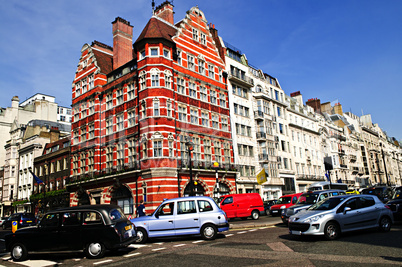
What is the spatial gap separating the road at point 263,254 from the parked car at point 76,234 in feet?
1.33

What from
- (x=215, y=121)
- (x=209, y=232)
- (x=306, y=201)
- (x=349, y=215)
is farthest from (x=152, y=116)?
(x=349, y=215)

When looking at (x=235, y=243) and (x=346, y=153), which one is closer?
(x=235, y=243)

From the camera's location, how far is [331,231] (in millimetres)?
11094

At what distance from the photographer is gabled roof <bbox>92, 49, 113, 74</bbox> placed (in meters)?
37.6

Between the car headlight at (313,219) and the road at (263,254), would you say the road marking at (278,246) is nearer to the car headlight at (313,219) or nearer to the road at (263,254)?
the road at (263,254)

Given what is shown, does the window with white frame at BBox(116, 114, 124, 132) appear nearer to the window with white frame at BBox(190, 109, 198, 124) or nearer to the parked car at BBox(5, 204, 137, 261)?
the window with white frame at BBox(190, 109, 198, 124)

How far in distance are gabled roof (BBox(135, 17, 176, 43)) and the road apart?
23.0m

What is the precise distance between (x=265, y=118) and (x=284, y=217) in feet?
92.5

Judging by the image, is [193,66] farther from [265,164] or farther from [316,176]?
[316,176]

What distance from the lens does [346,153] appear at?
6925cm

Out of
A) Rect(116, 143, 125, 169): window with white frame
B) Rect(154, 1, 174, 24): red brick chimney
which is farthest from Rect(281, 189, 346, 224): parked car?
Rect(154, 1, 174, 24): red brick chimney

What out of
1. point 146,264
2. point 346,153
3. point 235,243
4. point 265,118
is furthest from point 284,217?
point 346,153

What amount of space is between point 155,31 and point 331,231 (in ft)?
84.2

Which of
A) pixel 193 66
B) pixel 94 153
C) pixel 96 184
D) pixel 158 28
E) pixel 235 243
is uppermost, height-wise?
pixel 158 28
